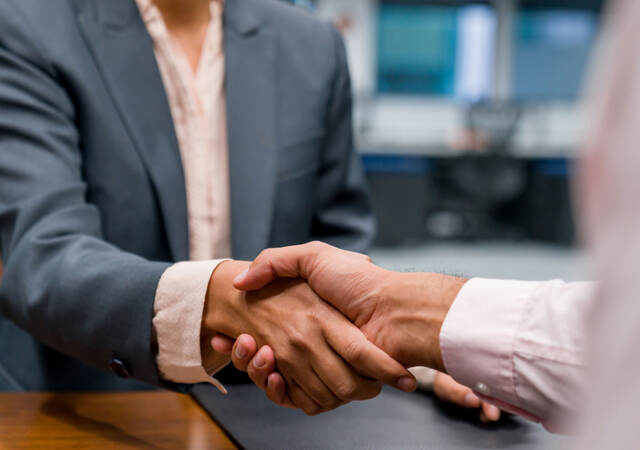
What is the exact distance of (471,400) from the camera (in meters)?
0.77

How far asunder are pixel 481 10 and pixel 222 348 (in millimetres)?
7226

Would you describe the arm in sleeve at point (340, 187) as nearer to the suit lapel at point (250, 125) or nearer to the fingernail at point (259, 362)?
the suit lapel at point (250, 125)

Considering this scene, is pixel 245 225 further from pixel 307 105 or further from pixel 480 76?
pixel 480 76

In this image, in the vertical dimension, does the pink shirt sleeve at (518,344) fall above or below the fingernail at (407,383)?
above

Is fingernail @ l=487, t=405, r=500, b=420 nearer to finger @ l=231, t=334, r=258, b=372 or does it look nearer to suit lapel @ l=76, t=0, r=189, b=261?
finger @ l=231, t=334, r=258, b=372

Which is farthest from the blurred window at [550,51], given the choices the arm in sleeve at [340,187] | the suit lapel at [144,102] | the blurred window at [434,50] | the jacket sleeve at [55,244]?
the jacket sleeve at [55,244]

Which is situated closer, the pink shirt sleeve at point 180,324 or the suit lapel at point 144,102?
the pink shirt sleeve at point 180,324

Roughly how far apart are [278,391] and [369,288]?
149 mm

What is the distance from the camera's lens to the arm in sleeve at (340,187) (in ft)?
4.13

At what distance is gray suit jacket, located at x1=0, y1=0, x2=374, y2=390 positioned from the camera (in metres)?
0.85

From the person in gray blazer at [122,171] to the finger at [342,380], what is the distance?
0.52ft

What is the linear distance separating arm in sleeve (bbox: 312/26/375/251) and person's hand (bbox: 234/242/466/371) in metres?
0.42

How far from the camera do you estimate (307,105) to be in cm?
121

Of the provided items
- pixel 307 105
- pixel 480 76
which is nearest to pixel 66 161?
pixel 307 105
